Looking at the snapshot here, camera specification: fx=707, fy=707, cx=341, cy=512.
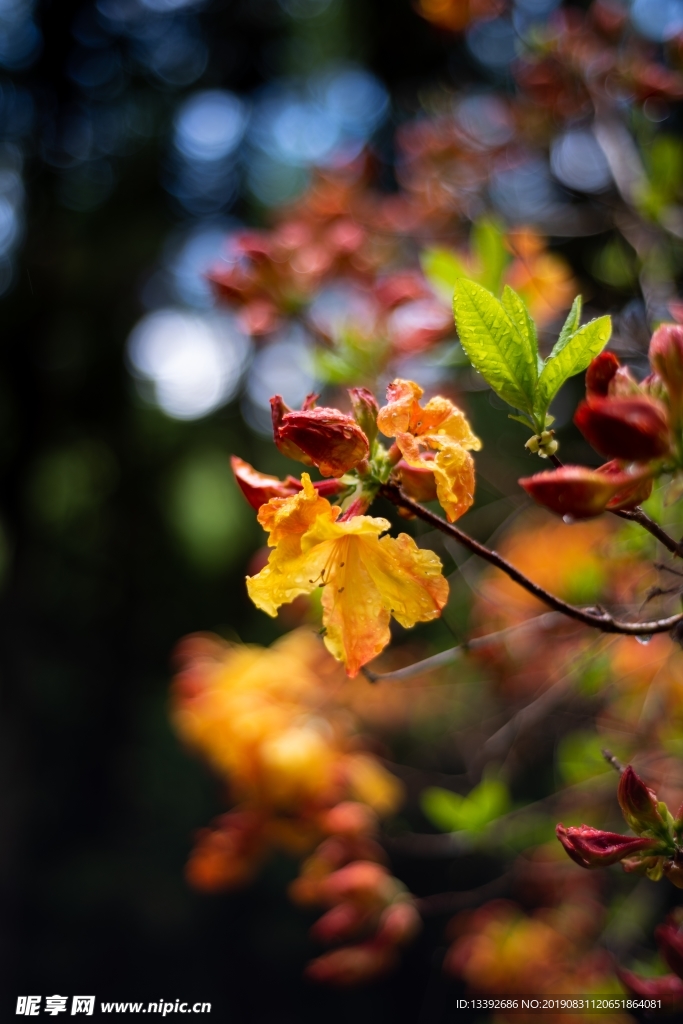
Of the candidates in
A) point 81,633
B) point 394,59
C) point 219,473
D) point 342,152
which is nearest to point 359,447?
point 342,152

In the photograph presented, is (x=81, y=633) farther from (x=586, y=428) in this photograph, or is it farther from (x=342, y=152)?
(x=586, y=428)

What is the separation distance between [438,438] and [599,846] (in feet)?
0.98

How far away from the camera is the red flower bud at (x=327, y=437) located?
0.43 metres

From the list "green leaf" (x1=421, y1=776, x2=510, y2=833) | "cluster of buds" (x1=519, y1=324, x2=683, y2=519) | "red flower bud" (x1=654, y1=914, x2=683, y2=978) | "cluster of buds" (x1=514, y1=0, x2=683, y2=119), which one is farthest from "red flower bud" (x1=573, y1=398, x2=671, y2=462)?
"cluster of buds" (x1=514, y1=0, x2=683, y2=119)

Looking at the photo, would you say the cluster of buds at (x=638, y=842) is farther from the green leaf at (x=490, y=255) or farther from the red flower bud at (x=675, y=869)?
the green leaf at (x=490, y=255)

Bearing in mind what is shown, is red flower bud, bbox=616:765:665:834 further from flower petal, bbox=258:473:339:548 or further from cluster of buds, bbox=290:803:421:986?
cluster of buds, bbox=290:803:421:986

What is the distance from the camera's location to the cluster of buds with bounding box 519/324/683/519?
354 mm

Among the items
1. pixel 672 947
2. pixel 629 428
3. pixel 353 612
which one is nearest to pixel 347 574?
pixel 353 612

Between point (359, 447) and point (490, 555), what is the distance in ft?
0.34

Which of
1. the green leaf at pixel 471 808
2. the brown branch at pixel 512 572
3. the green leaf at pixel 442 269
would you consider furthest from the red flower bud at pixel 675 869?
the green leaf at pixel 442 269

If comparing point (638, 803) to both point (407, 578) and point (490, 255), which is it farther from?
point (490, 255)

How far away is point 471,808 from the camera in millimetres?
1010

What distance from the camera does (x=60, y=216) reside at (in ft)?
14.4

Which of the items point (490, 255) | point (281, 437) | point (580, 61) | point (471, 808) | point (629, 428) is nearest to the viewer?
point (629, 428)
